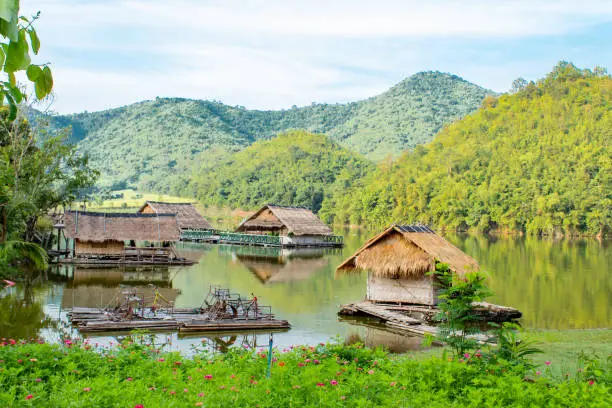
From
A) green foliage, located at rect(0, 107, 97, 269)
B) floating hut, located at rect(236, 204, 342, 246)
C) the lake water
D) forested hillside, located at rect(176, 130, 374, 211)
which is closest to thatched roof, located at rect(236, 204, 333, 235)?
floating hut, located at rect(236, 204, 342, 246)

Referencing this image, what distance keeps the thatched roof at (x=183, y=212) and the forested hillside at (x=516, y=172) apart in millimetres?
31937

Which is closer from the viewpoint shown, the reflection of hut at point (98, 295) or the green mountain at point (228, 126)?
the reflection of hut at point (98, 295)

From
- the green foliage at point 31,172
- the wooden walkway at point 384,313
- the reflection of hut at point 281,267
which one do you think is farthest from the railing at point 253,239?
the wooden walkway at point 384,313

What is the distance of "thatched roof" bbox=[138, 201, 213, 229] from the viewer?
45406 millimetres

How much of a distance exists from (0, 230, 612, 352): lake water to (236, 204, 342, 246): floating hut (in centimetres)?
845

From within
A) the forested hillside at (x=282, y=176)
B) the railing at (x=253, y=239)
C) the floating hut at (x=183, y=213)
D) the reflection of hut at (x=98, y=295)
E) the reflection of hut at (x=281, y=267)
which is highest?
the forested hillside at (x=282, y=176)

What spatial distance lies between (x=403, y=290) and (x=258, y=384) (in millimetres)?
11261

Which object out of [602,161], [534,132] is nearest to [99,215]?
[602,161]

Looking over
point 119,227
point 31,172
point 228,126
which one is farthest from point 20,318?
point 228,126

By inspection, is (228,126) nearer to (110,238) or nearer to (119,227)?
(119,227)

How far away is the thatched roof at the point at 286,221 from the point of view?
143ft

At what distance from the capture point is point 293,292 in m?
21.2

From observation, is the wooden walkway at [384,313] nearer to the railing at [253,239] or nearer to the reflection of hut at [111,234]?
the reflection of hut at [111,234]

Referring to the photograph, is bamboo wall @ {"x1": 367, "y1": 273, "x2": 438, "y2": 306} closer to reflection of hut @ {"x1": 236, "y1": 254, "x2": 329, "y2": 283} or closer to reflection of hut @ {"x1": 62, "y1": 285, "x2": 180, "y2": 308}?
reflection of hut @ {"x1": 62, "y1": 285, "x2": 180, "y2": 308}
